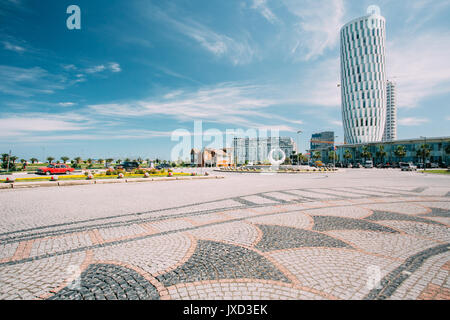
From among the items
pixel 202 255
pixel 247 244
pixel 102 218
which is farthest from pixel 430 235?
pixel 102 218

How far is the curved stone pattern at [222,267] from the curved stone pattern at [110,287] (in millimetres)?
317

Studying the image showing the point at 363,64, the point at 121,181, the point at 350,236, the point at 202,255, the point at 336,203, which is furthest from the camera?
the point at 363,64

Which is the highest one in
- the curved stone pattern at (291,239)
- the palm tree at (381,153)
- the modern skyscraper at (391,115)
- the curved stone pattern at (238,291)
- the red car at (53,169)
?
the modern skyscraper at (391,115)

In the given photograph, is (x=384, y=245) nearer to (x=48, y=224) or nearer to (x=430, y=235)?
(x=430, y=235)

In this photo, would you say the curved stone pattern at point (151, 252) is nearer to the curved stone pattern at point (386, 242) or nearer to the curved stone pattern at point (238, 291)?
the curved stone pattern at point (238, 291)

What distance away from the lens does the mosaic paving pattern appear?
3.15m

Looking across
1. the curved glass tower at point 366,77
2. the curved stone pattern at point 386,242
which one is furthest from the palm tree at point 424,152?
the curved stone pattern at point 386,242

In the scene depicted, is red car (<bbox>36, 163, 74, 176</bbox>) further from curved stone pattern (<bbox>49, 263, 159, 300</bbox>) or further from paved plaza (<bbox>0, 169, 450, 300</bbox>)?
curved stone pattern (<bbox>49, 263, 159, 300</bbox>)

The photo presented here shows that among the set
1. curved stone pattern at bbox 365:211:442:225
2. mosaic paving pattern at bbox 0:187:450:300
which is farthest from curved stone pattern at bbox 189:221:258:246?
curved stone pattern at bbox 365:211:442:225

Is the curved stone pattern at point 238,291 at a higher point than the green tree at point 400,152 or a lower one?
lower

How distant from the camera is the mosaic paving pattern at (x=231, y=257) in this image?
3.15 m

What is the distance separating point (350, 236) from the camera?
544 centimetres

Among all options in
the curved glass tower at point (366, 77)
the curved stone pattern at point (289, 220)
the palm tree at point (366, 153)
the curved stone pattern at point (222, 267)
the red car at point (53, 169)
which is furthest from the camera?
the curved glass tower at point (366, 77)

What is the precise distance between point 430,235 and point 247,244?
4825 millimetres
